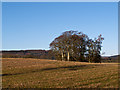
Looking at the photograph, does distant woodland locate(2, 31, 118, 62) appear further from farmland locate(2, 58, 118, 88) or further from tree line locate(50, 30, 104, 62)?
farmland locate(2, 58, 118, 88)

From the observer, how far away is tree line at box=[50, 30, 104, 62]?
57969mm

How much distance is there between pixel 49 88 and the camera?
10734 millimetres

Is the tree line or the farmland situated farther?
the tree line

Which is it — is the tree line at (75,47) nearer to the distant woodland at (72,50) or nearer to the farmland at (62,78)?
the distant woodland at (72,50)

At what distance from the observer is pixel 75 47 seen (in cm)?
5797

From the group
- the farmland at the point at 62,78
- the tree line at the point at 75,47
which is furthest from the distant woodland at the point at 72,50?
the farmland at the point at 62,78

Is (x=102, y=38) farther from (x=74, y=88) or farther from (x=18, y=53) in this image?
(x=74, y=88)

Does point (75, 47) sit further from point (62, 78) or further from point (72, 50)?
point (62, 78)

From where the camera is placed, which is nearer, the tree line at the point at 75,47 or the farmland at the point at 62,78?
the farmland at the point at 62,78

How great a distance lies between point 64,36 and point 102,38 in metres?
15.4

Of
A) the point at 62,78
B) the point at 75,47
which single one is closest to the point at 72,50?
the point at 75,47

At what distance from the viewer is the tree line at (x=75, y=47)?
190 ft

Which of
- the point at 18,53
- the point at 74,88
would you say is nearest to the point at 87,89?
the point at 74,88

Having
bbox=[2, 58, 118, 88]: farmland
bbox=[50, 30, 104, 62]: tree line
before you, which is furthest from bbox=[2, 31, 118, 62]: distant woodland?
bbox=[2, 58, 118, 88]: farmland
